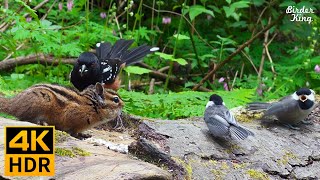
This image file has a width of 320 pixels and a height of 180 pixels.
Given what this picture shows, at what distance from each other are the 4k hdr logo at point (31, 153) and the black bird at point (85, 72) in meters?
2.28

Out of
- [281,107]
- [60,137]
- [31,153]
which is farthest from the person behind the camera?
[281,107]

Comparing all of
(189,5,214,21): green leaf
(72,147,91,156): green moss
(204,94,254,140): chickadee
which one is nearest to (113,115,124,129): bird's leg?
(204,94,254,140): chickadee

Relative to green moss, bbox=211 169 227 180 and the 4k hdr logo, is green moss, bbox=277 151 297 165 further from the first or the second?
the 4k hdr logo

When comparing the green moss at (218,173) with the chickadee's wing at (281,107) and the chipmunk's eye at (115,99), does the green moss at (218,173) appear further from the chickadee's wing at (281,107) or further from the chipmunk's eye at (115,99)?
the chickadee's wing at (281,107)

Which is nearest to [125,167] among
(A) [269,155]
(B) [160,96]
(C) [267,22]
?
(A) [269,155]

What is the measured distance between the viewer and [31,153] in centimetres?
319

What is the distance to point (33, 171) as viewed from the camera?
324 cm

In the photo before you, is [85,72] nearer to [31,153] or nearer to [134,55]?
[134,55]

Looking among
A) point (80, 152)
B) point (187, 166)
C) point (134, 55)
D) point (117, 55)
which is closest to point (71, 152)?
point (80, 152)

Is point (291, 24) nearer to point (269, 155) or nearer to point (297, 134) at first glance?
point (297, 134)

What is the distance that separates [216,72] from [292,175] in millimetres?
4258

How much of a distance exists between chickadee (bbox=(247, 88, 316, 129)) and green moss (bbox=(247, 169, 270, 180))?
95 cm

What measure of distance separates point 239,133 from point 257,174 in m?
0.36

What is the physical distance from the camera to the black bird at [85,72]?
18.4 ft
